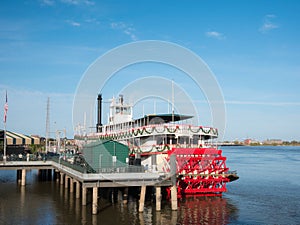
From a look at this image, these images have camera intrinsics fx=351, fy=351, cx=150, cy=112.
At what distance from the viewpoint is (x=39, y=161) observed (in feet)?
138

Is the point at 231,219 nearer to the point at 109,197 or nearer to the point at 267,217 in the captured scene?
the point at 267,217

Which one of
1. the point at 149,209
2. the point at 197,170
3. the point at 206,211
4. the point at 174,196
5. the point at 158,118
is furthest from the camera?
the point at 158,118

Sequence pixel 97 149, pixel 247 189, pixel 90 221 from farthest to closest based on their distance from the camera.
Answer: pixel 247 189
pixel 97 149
pixel 90 221

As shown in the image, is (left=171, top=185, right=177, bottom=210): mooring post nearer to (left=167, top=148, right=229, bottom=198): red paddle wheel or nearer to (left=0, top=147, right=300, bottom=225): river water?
(left=0, top=147, right=300, bottom=225): river water

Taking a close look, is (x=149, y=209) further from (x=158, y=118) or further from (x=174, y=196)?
(x=158, y=118)

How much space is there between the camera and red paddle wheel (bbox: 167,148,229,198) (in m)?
31.9

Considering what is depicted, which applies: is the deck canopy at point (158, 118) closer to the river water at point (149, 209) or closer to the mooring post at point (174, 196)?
the river water at point (149, 209)

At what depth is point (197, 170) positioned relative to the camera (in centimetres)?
3253

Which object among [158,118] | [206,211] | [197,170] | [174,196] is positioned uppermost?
[158,118]

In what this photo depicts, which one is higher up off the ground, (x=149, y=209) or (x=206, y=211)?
(x=149, y=209)

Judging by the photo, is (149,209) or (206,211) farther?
(206,211)

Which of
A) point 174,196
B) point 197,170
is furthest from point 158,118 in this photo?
point 174,196

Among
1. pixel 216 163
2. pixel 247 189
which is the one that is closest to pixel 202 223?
pixel 216 163

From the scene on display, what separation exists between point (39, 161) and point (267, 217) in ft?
88.7
